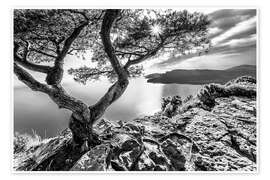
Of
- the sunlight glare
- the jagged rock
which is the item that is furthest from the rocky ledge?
the sunlight glare

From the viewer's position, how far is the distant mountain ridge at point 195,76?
2.41 meters

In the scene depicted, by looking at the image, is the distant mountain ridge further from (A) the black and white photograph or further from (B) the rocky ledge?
(B) the rocky ledge

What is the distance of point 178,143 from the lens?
2.15m

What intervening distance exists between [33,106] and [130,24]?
4.71 ft

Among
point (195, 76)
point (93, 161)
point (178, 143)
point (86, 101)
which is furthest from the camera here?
point (195, 76)

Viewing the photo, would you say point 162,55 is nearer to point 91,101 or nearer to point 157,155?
point 91,101

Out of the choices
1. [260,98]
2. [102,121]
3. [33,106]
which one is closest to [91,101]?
[102,121]

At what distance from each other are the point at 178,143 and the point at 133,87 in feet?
2.91

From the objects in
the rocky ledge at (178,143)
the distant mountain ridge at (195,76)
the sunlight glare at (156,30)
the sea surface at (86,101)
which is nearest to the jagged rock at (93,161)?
the rocky ledge at (178,143)

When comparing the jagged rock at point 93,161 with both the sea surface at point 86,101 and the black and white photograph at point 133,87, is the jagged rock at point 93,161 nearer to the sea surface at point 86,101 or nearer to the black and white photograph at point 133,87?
the black and white photograph at point 133,87

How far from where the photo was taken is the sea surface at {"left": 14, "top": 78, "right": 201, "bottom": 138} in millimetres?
→ 2203

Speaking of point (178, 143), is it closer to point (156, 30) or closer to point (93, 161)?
point (93, 161)

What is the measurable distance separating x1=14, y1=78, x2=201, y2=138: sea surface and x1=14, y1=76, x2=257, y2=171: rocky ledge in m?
0.13

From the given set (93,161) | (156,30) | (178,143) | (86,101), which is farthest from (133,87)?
(93,161)
